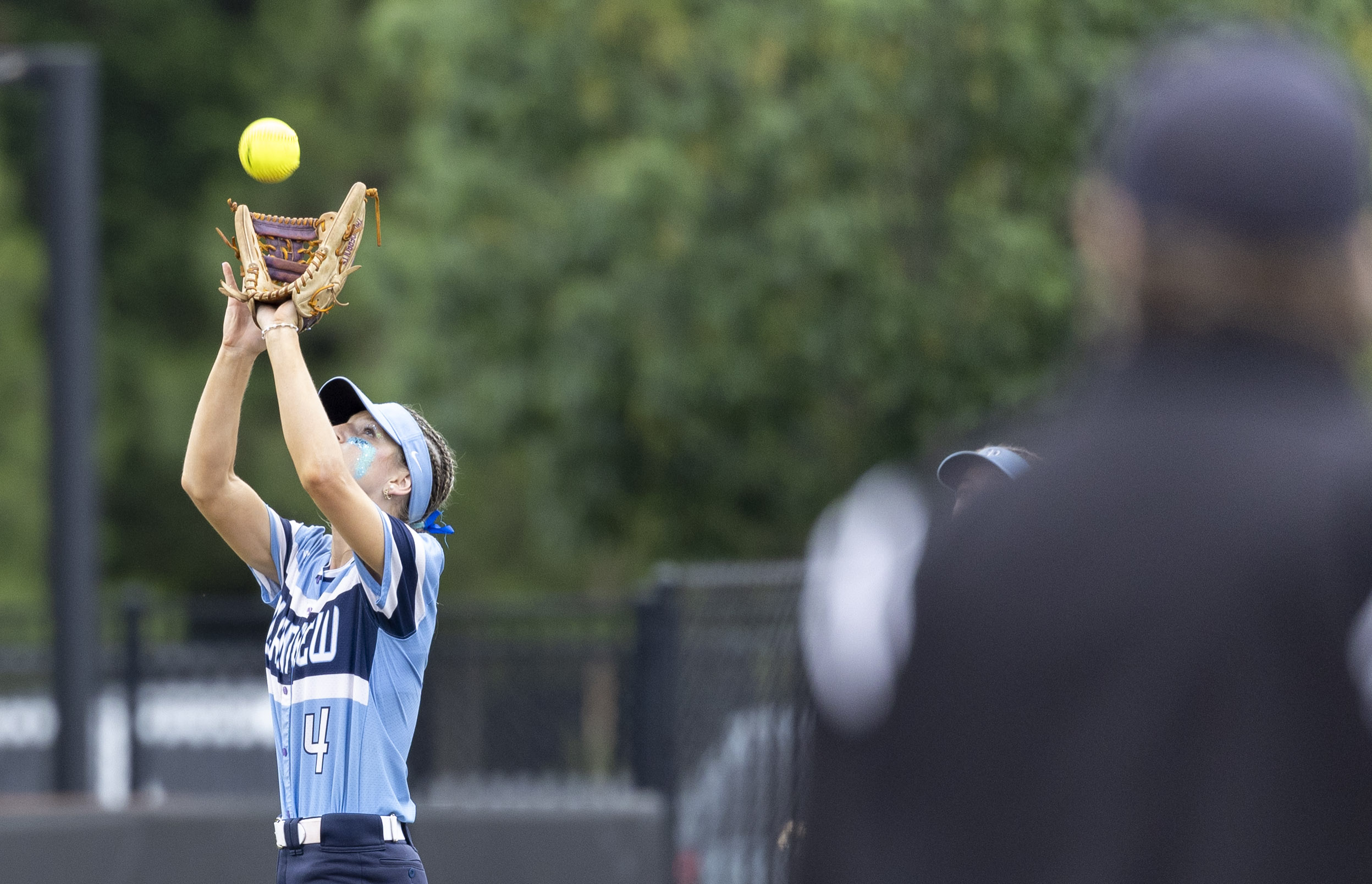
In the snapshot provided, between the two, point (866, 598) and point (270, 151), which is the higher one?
point (270, 151)

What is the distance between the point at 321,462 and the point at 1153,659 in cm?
271

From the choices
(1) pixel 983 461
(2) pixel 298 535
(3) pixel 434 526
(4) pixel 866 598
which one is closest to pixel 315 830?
(2) pixel 298 535

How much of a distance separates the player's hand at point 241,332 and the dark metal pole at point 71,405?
16.0 ft

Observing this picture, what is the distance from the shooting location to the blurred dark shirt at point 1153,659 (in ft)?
4.78

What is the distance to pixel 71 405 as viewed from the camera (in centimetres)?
905

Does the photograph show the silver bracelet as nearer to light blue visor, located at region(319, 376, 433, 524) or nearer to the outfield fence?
light blue visor, located at region(319, 376, 433, 524)

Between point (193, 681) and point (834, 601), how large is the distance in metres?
9.80

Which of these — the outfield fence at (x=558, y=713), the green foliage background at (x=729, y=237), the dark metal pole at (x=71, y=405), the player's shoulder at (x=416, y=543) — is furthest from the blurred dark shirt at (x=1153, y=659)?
the green foliage background at (x=729, y=237)

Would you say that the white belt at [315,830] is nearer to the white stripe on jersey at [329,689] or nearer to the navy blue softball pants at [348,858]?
the navy blue softball pants at [348,858]

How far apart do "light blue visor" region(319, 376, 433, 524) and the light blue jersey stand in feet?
0.55

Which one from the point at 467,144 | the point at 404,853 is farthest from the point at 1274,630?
the point at 467,144

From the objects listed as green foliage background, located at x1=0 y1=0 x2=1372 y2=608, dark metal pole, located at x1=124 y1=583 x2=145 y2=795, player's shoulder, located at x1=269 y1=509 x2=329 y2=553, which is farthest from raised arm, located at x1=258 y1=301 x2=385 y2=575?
green foliage background, located at x1=0 y1=0 x2=1372 y2=608

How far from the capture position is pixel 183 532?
25719 mm

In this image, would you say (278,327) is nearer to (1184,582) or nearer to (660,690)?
(1184,582)
